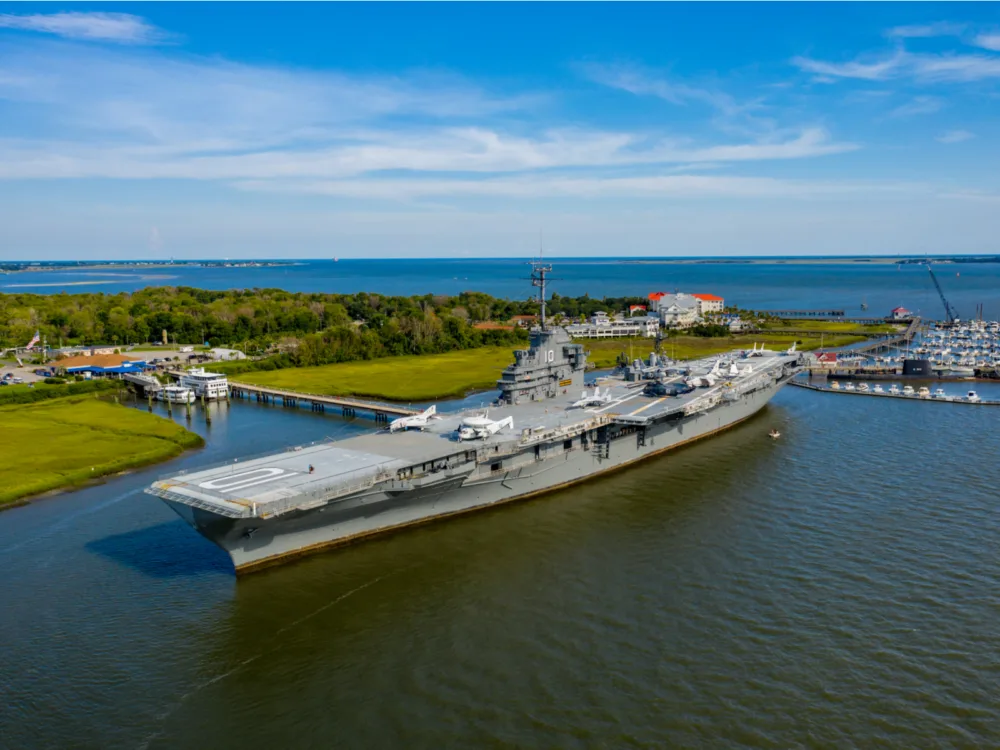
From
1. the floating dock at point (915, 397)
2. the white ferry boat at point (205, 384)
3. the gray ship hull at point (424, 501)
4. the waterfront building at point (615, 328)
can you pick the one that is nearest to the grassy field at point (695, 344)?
the waterfront building at point (615, 328)

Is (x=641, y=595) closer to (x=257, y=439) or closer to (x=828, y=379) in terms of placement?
(x=257, y=439)

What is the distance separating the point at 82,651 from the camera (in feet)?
60.2

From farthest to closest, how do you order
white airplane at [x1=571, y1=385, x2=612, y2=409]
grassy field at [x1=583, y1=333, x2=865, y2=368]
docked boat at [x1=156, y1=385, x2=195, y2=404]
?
grassy field at [x1=583, y1=333, x2=865, y2=368]
docked boat at [x1=156, y1=385, x2=195, y2=404]
white airplane at [x1=571, y1=385, x2=612, y2=409]

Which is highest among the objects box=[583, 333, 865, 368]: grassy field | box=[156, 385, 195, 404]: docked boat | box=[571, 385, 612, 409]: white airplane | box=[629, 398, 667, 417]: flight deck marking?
box=[583, 333, 865, 368]: grassy field

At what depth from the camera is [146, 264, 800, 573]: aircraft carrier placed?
2231cm

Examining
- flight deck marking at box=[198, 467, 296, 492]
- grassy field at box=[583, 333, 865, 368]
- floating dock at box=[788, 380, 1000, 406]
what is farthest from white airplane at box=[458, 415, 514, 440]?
grassy field at box=[583, 333, 865, 368]

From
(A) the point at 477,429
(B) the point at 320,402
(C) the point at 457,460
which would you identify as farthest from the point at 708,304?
(C) the point at 457,460

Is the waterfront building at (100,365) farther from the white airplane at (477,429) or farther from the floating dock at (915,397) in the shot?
the floating dock at (915,397)

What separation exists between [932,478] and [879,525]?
7.93 m

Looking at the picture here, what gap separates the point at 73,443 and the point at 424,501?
2543 cm

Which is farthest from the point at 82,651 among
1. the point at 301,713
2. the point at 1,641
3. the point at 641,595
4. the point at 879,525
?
the point at 879,525

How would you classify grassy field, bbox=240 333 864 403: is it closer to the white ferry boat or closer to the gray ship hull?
the white ferry boat

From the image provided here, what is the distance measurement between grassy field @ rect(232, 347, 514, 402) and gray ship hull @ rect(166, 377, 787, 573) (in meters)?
22.8

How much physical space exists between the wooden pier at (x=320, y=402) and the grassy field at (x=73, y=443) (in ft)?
32.0
